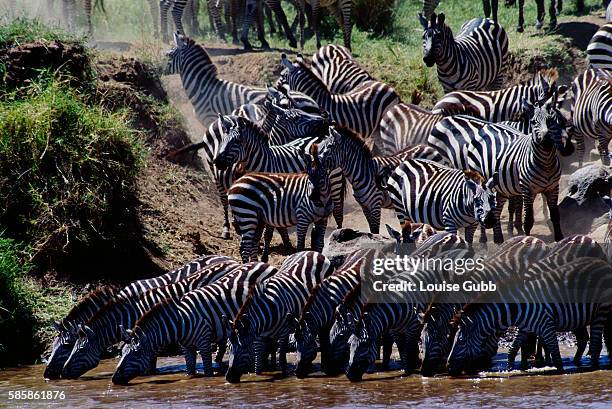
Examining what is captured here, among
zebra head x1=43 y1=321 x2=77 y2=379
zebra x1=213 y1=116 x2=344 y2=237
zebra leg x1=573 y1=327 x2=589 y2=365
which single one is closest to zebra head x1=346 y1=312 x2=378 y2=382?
zebra leg x1=573 y1=327 x2=589 y2=365

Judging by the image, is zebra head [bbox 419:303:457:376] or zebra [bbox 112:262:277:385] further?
zebra [bbox 112:262:277:385]

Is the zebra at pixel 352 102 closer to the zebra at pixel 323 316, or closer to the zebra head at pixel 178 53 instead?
the zebra head at pixel 178 53

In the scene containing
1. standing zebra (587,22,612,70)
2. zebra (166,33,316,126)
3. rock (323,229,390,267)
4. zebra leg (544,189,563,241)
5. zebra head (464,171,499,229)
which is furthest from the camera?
zebra (166,33,316,126)

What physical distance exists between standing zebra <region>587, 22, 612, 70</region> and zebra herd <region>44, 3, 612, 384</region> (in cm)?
3

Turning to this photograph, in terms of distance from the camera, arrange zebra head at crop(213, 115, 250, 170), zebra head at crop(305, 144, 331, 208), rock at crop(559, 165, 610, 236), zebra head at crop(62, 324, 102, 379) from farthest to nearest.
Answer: zebra head at crop(213, 115, 250, 170) → rock at crop(559, 165, 610, 236) → zebra head at crop(305, 144, 331, 208) → zebra head at crop(62, 324, 102, 379)

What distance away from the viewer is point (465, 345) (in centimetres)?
1117

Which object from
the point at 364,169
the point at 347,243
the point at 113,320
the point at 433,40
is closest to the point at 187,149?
the point at 364,169

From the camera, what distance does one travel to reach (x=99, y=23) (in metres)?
26.2

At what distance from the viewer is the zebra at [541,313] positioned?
36.7 feet

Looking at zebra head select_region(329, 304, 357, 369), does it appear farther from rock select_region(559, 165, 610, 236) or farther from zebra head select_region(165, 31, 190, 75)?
zebra head select_region(165, 31, 190, 75)

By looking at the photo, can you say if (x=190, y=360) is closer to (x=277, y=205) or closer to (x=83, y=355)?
(x=83, y=355)

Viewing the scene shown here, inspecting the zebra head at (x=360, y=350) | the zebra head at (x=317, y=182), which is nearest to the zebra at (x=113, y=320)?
the zebra head at (x=317, y=182)

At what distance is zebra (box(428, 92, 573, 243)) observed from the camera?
1442cm

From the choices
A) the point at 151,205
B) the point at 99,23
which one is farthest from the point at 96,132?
the point at 99,23
